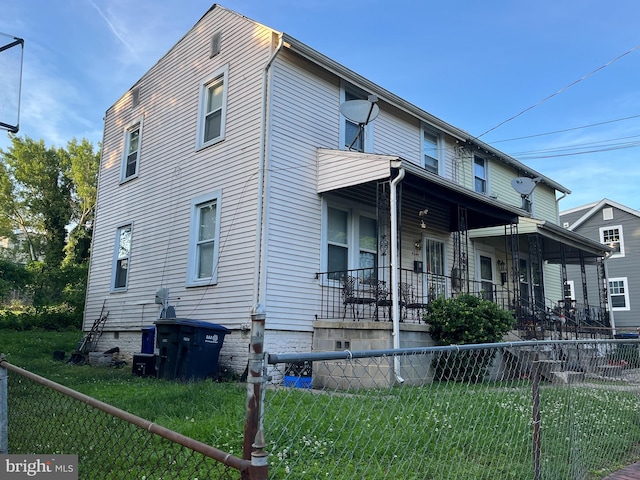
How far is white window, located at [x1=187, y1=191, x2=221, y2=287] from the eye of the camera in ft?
32.1

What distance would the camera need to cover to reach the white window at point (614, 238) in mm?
24078

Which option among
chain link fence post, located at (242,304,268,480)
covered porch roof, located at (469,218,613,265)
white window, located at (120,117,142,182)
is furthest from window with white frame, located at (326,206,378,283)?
chain link fence post, located at (242,304,268,480)

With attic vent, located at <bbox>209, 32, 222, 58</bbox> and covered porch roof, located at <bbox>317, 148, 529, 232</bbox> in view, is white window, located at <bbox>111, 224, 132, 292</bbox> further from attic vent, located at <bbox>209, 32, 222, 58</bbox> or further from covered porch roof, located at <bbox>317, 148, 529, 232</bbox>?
covered porch roof, located at <bbox>317, 148, 529, 232</bbox>

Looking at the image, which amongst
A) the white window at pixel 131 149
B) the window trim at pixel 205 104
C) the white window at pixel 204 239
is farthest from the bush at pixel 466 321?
the white window at pixel 131 149

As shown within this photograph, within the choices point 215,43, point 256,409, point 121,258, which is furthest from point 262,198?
point 256,409

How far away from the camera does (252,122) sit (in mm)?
9383

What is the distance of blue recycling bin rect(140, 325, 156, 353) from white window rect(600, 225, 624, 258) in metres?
22.6

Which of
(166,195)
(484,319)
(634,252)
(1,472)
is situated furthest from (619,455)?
(634,252)

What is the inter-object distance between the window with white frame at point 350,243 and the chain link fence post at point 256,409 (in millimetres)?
8069

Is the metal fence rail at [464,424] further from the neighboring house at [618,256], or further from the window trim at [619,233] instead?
the window trim at [619,233]

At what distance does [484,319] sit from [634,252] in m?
19.5

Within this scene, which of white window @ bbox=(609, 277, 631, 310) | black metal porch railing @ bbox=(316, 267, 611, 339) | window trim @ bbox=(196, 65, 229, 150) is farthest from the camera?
white window @ bbox=(609, 277, 631, 310)

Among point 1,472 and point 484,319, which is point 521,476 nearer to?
point 1,472

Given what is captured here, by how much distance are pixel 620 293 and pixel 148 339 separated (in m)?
22.7
